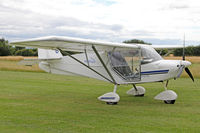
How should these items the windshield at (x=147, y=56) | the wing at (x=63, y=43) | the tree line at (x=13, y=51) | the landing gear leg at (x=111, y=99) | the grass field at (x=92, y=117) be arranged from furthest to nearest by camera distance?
1. the tree line at (x=13, y=51)
2. the windshield at (x=147, y=56)
3. the landing gear leg at (x=111, y=99)
4. the wing at (x=63, y=43)
5. the grass field at (x=92, y=117)

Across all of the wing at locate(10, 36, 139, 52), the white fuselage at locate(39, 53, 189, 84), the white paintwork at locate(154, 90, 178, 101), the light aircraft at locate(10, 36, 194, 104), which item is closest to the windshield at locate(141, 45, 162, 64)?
the light aircraft at locate(10, 36, 194, 104)

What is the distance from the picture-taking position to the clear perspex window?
1082 cm

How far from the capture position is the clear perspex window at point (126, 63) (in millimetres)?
10820

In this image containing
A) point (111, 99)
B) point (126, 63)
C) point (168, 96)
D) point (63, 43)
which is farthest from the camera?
point (126, 63)

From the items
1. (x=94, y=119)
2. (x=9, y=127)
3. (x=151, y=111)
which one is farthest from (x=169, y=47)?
(x=9, y=127)

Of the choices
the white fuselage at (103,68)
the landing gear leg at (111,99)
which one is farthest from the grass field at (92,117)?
the white fuselage at (103,68)

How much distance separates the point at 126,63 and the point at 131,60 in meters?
0.24

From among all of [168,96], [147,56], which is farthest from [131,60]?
[168,96]

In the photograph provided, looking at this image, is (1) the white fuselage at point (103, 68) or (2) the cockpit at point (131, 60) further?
(2) the cockpit at point (131, 60)

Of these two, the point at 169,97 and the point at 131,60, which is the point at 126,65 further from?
the point at 169,97

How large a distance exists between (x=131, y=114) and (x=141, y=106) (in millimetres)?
1754

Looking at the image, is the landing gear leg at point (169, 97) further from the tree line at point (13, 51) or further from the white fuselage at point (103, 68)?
the tree line at point (13, 51)

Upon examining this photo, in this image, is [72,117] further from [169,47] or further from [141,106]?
[169,47]

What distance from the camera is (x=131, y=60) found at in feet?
35.7
